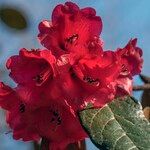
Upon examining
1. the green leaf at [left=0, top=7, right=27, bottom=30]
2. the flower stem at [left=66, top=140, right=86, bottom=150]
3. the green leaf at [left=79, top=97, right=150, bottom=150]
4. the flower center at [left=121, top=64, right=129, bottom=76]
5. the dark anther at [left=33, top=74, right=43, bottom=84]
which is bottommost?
the flower stem at [left=66, top=140, right=86, bottom=150]

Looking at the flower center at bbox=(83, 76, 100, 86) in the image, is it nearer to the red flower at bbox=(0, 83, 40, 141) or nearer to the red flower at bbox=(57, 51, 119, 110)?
the red flower at bbox=(57, 51, 119, 110)

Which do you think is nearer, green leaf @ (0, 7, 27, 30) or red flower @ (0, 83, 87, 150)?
red flower @ (0, 83, 87, 150)

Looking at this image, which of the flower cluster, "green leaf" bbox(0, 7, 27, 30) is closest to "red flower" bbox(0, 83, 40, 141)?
the flower cluster

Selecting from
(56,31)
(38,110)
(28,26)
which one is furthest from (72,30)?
(28,26)

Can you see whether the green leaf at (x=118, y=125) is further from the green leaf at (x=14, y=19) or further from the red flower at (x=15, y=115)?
the green leaf at (x=14, y=19)

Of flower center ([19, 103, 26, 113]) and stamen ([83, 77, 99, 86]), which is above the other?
stamen ([83, 77, 99, 86])
